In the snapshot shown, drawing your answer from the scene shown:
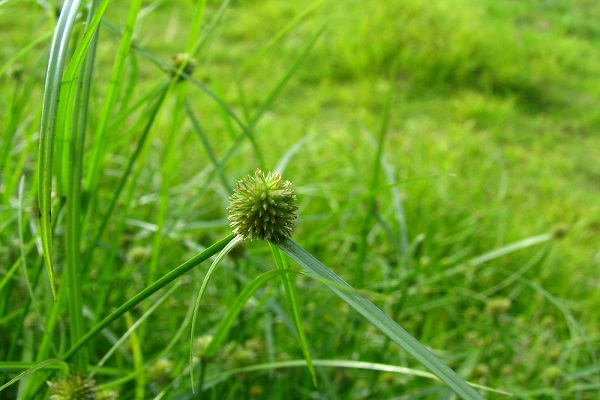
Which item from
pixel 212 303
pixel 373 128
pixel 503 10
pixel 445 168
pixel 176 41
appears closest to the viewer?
pixel 212 303

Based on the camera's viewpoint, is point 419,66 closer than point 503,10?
Yes

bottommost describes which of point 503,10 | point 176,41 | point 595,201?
point 595,201

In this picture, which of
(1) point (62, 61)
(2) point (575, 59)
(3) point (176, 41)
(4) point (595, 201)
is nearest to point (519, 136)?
(4) point (595, 201)

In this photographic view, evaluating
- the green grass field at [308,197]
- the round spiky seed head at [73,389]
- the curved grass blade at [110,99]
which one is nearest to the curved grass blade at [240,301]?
the green grass field at [308,197]

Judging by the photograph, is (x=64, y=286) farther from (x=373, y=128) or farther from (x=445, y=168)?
(x=373, y=128)

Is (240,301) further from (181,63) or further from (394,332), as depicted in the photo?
(181,63)

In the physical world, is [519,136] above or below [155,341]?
above

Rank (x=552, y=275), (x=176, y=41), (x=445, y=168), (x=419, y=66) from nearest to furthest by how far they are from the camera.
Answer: (x=552, y=275) < (x=445, y=168) < (x=419, y=66) < (x=176, y=41)
